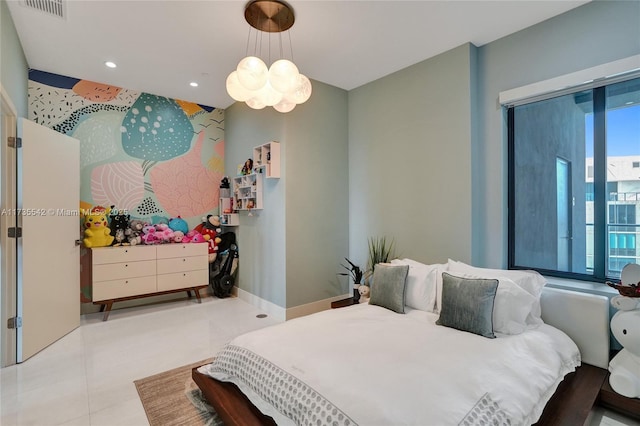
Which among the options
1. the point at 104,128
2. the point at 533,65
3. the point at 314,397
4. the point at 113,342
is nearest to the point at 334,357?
the point at 314,397

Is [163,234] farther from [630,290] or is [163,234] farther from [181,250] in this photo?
[630,290]

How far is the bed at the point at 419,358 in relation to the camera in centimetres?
138

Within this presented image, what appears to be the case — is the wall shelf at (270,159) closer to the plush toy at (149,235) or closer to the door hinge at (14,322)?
the plush toy at (149,235)

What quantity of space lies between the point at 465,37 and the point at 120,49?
10.7ft

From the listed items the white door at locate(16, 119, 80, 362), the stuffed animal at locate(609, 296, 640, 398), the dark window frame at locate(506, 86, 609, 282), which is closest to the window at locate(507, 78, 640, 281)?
the dark window frame at locate(506, 86, 609, 282)

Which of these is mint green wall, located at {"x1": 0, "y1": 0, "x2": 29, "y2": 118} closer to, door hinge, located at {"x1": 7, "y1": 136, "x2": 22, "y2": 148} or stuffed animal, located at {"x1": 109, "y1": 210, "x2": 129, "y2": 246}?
door hinge, located at {"x1": 7, "y1": 136, "x2": 22, "y2": 148}

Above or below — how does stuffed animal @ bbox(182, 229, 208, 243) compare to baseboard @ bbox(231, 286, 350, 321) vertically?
above

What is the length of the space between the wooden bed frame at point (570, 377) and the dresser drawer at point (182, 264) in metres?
2.20

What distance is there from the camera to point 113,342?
10.0 ft

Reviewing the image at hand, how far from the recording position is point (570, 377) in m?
1.98

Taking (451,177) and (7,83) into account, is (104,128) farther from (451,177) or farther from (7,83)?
(451,177)

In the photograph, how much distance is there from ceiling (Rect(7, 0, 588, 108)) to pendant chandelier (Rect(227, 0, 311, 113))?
0.11 meters

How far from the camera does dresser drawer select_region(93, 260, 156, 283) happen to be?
11.8 ft

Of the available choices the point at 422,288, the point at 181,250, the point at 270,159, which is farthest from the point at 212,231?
the point at 422,288
